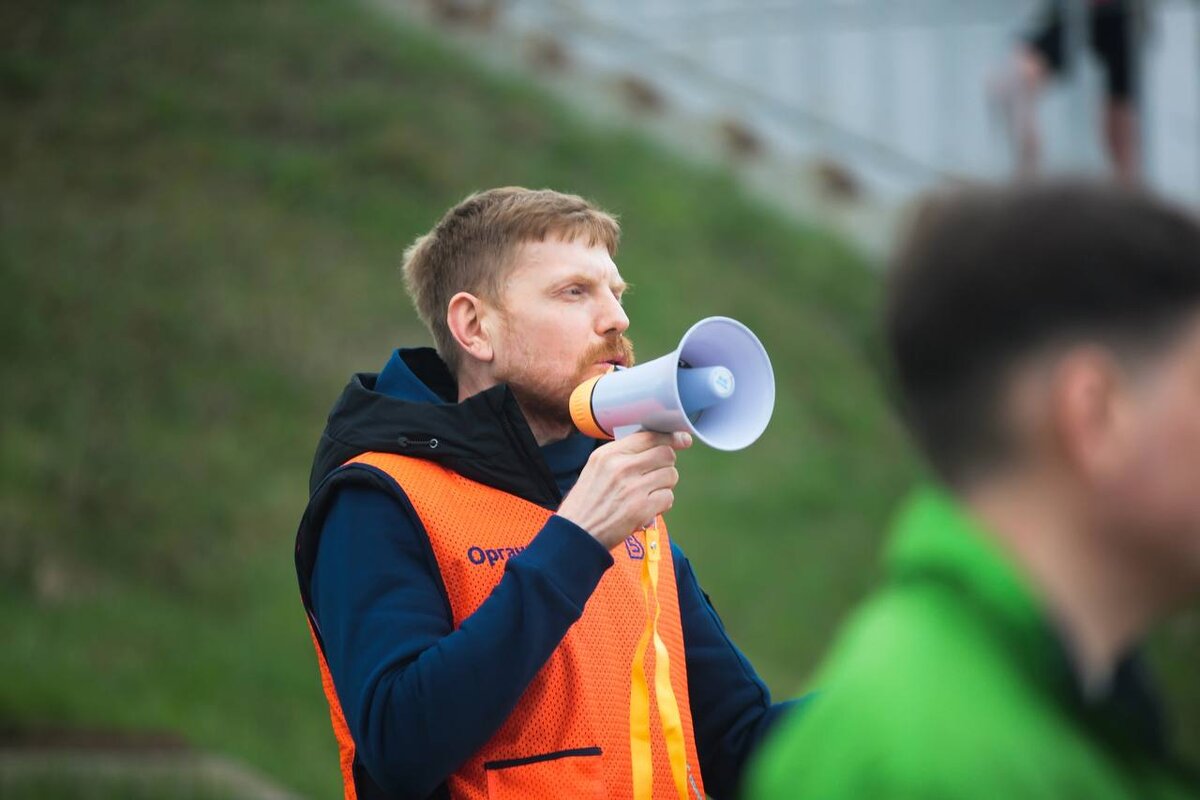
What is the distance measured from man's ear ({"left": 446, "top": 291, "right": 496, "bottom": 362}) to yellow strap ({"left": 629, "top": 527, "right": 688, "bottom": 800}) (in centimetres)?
53

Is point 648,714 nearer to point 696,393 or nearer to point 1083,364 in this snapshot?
point 696,393

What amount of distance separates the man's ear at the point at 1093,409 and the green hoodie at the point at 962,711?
0.12m

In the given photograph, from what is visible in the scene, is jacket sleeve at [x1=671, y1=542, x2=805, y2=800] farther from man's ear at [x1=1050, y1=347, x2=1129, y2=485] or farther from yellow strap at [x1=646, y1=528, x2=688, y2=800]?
man's ear at [x1=1050, y1=347, x2=1129, y2=485]

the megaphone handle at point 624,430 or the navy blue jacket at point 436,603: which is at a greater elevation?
the megaphone handle at point 624,430

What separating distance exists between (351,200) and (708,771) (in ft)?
23.4

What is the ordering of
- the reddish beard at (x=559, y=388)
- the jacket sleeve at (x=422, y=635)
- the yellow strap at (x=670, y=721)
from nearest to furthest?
the jacket sleeve at (x=422, y=635), the yellow strap at (x=670, y=721), the reddish beard at (x=559, y=388)

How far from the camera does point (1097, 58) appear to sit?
8.77 m

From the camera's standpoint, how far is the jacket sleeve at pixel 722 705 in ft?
8.96

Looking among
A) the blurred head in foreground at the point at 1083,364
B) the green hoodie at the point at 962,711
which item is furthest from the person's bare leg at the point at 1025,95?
the green hoodie at the point at 962,711

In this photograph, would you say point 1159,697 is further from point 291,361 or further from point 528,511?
point 291,361

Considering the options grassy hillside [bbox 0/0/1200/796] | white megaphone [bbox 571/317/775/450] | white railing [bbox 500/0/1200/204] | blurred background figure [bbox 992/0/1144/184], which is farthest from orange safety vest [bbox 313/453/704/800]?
white railing [bbox 500/0/1200/204]

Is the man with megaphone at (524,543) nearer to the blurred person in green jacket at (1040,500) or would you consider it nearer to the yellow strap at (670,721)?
the yellow strap at (670,721)

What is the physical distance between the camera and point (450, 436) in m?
2.56

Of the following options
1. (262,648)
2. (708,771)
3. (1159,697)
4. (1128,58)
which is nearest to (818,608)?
(262,648)
